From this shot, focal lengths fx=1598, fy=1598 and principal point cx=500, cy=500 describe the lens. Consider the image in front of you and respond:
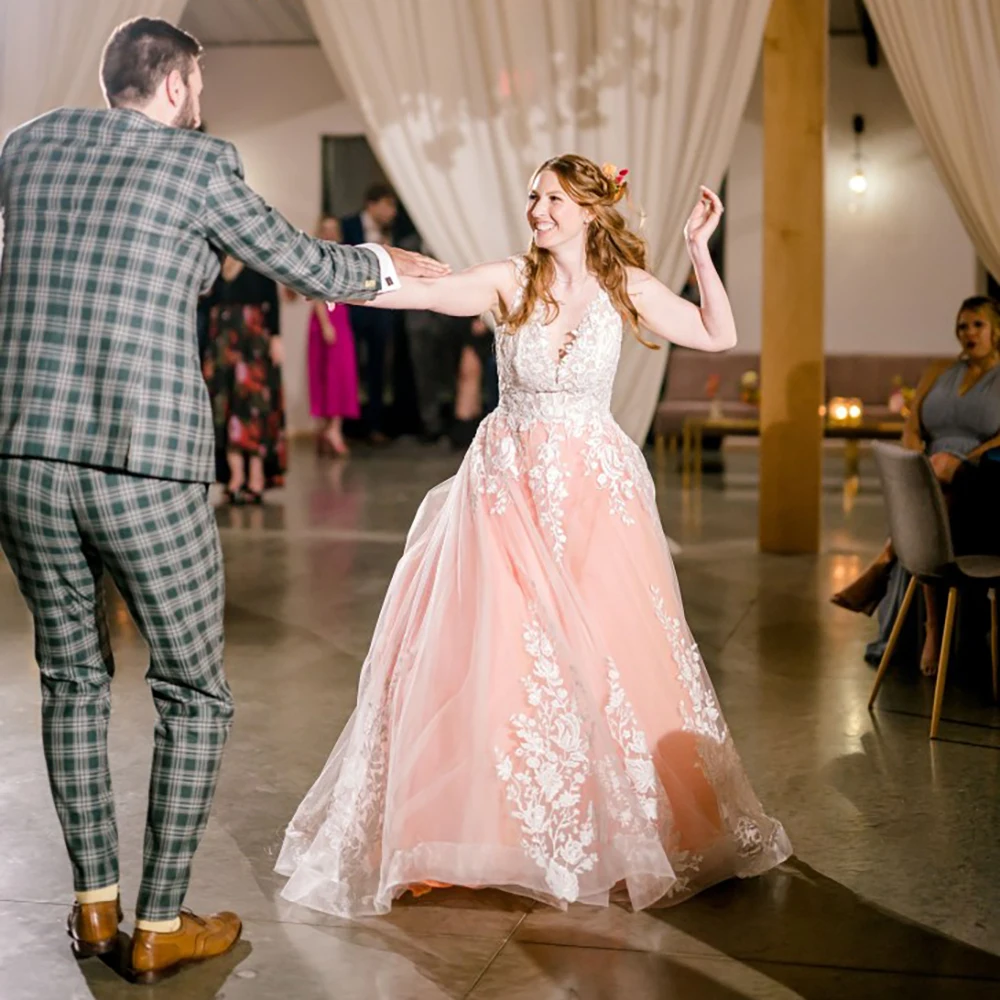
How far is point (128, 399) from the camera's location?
2551 mm

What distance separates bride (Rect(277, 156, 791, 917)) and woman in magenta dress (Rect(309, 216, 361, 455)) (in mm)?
8510

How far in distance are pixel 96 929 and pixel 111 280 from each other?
115 cm

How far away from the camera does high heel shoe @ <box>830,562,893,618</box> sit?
5.38 meters

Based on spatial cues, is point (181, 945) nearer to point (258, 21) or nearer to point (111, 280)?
point (111, 280)

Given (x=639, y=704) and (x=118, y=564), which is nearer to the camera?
(x=118, y=564)

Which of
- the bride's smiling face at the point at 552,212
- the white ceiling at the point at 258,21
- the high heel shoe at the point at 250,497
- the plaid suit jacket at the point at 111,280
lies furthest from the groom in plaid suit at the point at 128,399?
the white ceiling at the point at 258,21

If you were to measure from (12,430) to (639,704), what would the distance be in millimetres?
1363

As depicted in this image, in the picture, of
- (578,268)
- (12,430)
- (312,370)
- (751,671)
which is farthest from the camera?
(312,370)

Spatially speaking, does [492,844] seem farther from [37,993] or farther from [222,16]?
[222,16]

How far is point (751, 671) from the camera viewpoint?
5133 mm

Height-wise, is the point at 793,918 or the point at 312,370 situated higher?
the point at 312,370

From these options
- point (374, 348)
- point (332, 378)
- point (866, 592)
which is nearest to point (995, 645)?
point (866, 592)

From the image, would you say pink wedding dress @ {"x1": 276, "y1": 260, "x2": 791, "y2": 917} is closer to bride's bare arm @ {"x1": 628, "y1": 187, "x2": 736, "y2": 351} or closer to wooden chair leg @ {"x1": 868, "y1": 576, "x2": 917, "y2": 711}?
bride's bare arm @ {"x1": 628, "y1": 187, "x2": 736, "y2": 351}

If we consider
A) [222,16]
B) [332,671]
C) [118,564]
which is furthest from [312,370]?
[118,564]
